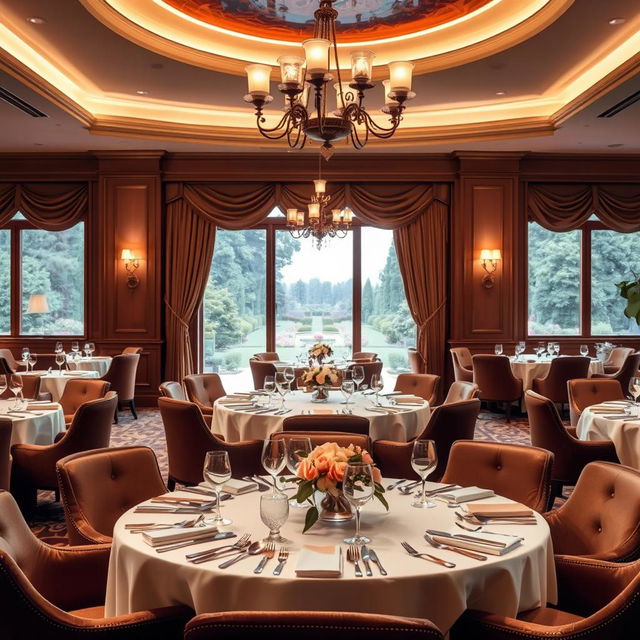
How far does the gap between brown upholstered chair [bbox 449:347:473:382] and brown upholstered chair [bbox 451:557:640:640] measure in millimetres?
6238

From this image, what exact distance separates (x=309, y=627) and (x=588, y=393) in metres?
4.70

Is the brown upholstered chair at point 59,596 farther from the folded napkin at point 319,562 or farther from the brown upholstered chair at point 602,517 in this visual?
the brown upholstered chair at point 602,517

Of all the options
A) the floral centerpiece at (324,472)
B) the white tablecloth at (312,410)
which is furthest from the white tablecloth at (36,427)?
the floral centerpiece at (324,472)

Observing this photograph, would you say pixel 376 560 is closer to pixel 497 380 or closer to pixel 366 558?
pixel 366 558

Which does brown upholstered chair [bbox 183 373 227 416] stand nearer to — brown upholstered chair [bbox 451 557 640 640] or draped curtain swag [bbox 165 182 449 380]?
draped curtain swag [bbox 165 182 449 380]

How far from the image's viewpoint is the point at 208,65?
6.67 metres

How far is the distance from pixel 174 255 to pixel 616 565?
8.08 metres

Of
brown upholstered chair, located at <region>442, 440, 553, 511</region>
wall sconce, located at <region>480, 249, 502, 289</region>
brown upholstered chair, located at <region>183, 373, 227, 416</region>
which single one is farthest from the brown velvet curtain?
brown upholstered chair, located at <region>442, 440, 553, 511</region>

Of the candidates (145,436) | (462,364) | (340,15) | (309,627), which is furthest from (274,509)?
(462,364)

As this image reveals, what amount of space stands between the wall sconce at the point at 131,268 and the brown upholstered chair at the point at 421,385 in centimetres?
470

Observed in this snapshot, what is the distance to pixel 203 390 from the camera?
6.12m

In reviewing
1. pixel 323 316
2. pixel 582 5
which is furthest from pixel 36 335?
pixel 582 5

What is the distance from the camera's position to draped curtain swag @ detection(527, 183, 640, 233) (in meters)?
9.63

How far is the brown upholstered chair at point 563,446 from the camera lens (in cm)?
434
